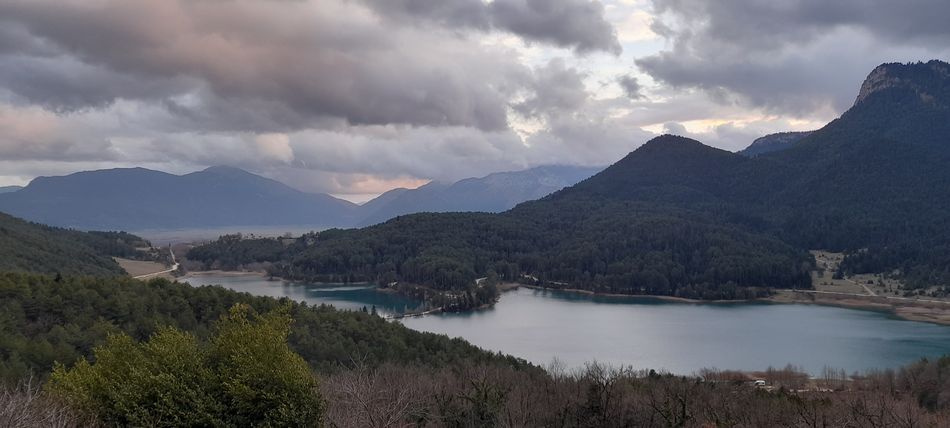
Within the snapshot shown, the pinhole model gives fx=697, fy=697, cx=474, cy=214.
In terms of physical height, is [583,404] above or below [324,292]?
above

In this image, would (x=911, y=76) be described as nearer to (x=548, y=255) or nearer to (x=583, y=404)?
A: (x=548, y=255)

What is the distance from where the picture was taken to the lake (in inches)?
2174

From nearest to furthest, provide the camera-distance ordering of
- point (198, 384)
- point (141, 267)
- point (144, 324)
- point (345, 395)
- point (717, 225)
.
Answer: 1. point (198, 384)
2. point (345, 395)
3. point (144, 324)
4. point (141, 267)
5. point (717, 225)

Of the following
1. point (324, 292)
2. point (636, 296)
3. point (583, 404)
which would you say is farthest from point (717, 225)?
point (583, 404)

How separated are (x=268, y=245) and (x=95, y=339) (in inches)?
4713

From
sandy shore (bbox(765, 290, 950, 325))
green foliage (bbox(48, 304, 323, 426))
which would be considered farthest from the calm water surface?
green foliage (bbox(48, 304, 323, 426))

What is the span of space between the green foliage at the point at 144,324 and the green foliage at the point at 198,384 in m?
6.86

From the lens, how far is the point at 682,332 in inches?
2660

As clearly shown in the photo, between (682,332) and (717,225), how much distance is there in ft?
238

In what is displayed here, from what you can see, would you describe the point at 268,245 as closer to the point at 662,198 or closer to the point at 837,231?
the point at 662,198

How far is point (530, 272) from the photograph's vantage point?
120 m

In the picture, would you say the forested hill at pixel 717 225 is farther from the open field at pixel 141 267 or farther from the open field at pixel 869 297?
the open field at pixel 141 267

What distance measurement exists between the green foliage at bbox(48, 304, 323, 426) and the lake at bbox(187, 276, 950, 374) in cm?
3838

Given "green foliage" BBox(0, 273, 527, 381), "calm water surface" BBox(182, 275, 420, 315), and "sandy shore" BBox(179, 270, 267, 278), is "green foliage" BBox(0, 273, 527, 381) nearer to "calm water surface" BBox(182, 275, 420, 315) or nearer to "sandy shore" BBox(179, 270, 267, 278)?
"calm water surface" BBox(182, 275, 420, 315)
